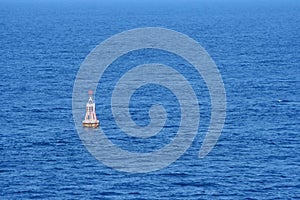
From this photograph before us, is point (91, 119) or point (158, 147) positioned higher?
point (91, 119)

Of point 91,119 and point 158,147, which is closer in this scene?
point 158,147

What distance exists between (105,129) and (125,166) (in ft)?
52.1

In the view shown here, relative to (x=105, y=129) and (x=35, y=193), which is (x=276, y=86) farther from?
(x=35, y=193)

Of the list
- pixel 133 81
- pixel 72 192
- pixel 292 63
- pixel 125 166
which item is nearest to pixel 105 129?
pixel 125 166

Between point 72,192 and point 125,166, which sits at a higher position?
point 125,166

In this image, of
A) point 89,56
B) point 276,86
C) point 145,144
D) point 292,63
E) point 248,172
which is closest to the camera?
point 248,172

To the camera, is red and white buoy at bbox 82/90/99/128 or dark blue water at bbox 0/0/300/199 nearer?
dark blue water at bbox 0/0/300/199

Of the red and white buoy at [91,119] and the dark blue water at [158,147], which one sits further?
the red and white buoy at [91,119]

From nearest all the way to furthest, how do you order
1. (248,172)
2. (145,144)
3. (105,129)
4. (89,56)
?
(248,172) → (145,144) → (105,129) → (89,56)

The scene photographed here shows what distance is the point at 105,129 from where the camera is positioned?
107 m

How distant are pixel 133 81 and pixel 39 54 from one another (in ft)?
157

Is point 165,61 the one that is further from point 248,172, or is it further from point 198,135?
point 248,172

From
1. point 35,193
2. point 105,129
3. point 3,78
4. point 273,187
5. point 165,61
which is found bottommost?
point 35,193

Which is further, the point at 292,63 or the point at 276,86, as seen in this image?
the point at 292,63
